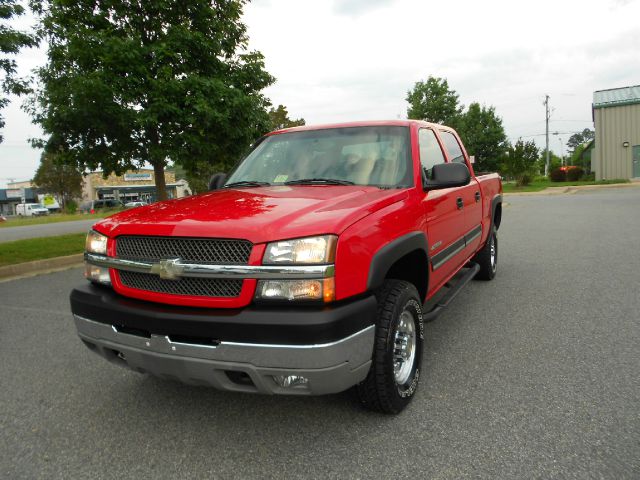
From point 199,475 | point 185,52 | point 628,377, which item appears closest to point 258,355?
point 199,475

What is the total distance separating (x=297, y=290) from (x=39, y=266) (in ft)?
24.6

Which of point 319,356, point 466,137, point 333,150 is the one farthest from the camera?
point 466,137

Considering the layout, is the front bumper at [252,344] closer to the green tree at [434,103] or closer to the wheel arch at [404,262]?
the wheel arch at [404,262]

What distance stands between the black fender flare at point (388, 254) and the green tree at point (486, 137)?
3526 cm

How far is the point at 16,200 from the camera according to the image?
81562mm

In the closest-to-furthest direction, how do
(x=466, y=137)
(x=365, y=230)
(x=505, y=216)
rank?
(x=365, y=230), (x=505, y=216), (x=466, y=137)

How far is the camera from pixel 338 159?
3492 mm

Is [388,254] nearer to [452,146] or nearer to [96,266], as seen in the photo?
[96,266]

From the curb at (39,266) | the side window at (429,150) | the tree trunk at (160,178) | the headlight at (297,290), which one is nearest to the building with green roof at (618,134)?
the tree trunk at (160,178)

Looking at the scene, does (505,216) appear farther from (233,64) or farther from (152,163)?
(152,163)

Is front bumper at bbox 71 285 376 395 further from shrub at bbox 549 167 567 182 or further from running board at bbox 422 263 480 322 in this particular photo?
shrub at bbox 549 167 567 182

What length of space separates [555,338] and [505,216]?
11006 millimetres

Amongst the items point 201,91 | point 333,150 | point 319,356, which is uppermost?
point 201,91

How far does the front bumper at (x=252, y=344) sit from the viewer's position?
2.11 meters
